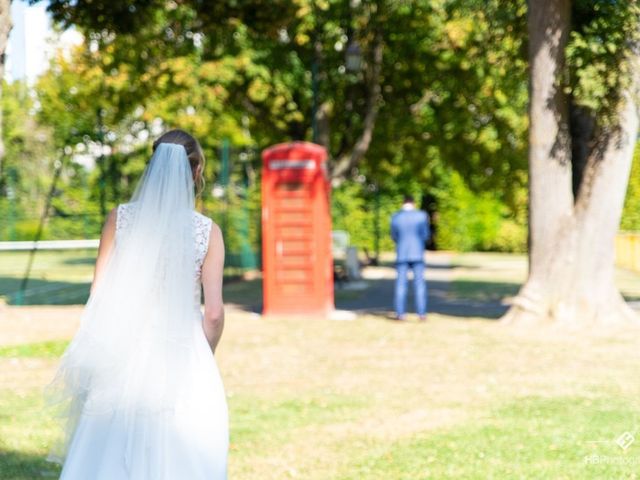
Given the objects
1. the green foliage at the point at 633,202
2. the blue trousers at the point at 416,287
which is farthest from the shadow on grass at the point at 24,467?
the green foliage at the point at 633,202

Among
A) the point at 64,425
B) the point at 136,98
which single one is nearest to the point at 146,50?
the point at 136,98

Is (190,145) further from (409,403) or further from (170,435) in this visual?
(409,403)

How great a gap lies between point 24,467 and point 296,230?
398 inches

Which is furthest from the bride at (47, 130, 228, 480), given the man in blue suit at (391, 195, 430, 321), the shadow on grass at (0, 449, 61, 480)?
the man in blue suit at (391, 195, 430, 321)

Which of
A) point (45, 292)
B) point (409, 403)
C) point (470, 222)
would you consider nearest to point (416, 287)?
point (409, 403)

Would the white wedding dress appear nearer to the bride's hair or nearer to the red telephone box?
the bride's hair

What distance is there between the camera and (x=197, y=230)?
4719 mm

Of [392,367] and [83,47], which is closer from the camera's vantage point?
[392,367]

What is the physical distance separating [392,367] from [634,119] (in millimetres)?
5009

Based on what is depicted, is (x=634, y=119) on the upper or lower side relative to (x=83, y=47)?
lower

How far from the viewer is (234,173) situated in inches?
1073

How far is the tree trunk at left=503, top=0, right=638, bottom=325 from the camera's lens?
1413cm

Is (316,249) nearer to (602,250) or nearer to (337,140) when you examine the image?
(602,250)

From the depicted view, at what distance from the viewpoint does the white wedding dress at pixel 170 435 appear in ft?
14.9
